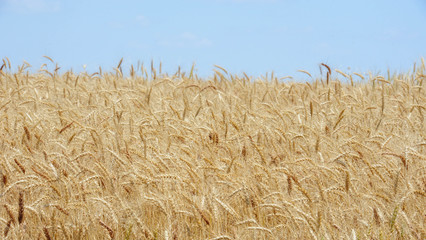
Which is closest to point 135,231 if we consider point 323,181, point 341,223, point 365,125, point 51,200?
point 51,200

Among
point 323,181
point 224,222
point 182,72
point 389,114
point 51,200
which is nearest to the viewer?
point 224,222

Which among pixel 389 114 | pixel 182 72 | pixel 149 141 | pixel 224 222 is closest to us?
pixel 224 222

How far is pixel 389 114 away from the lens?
5.05 metres

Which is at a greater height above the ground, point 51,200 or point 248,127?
point 248,127

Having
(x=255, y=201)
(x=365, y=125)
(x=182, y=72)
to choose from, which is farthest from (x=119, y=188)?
(x=182, y=72)

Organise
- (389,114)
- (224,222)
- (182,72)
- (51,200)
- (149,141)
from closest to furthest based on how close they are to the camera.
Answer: (224,222)
(51,200)
(149,141)
(389,114)
(182,72)

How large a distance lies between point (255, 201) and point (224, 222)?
0.21m

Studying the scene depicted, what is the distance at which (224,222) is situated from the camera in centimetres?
256

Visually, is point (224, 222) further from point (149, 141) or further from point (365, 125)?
point (365, 125)

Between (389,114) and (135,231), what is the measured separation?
357 centimetres

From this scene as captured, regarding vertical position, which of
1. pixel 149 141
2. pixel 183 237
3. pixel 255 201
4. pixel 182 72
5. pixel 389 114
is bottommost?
pixel 183 237

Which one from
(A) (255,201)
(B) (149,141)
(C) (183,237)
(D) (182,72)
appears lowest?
(C) (183,237)

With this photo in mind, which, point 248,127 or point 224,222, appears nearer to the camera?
point 224,222

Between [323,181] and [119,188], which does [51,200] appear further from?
[323,181]
